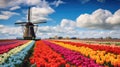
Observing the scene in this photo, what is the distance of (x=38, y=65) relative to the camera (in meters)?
8.26

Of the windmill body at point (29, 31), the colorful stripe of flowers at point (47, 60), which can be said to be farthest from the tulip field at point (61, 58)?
the windmill body at point (29, 31)

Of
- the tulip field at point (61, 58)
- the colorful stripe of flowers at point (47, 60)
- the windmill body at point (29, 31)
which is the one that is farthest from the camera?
the windmill body at point (29, 31)

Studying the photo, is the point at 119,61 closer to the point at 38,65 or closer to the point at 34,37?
the point at 38,65

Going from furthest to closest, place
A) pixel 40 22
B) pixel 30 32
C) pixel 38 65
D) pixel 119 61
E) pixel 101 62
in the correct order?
1. pixel 40 22
2. pixel 30 32
3. pixel 101 62
4. pixel 119 61
5. pixel 38 65

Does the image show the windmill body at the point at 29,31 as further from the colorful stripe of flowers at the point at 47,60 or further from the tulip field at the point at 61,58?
the colorful stripe of flowers at the point at 47,60

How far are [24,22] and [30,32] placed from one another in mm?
3518

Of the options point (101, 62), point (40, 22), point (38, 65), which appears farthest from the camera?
point (40, 22)

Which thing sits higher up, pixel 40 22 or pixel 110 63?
pixel 40 22

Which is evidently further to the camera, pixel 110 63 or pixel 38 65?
pixel 110 63

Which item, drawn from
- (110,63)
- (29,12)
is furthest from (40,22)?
(110,63)

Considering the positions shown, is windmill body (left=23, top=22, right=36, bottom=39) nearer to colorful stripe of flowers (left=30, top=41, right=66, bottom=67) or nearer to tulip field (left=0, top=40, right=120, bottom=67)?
tulip field (left=0, top=40, right=120, bottom=67)

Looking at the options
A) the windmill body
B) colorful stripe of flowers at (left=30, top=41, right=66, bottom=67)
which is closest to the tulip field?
colorful stripe of flowers at (left=30, top=41, right=66, bottom=67)

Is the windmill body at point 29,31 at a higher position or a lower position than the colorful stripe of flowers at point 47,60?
higher

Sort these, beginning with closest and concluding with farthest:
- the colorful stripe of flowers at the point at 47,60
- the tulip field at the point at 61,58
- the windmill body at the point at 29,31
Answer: the colorful stripe of flowers at the point at 47,60 → the tulip field at the point at 61,58 → the windmill body at the point at 29,31
